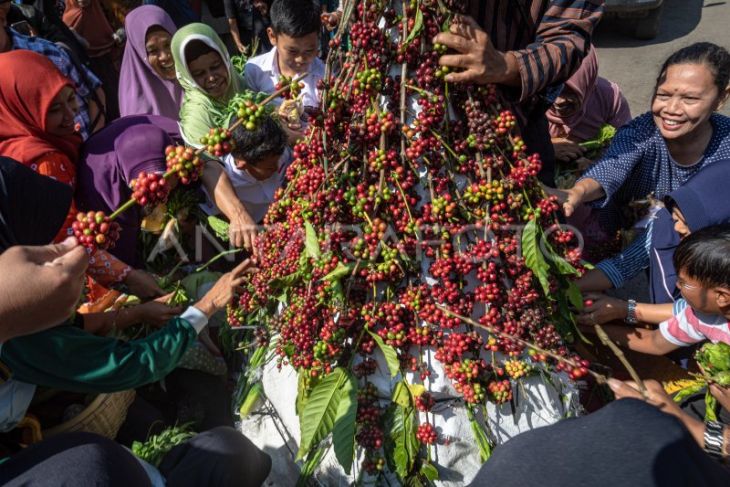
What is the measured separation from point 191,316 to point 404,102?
1093 mm

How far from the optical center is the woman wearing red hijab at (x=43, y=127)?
237 centimetres

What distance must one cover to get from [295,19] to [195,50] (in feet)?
2.08

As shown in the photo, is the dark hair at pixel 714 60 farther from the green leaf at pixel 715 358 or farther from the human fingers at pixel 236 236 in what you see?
the human fingers at pixel 236 236

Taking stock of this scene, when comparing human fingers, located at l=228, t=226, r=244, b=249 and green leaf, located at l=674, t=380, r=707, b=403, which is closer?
green leaf, located at l=674, t=380, r=707, b=403

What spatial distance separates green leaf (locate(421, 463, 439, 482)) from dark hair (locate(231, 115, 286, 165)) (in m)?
1.75

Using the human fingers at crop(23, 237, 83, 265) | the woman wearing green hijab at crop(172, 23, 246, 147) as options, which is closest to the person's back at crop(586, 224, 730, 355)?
the human fingers at crop(23, 237, 83, 265)

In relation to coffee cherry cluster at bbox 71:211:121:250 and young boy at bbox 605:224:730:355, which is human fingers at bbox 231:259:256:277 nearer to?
coffee cherry cluster at bbox 71:211:121:250

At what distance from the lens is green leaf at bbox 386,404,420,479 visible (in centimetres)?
138

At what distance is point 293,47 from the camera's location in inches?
132

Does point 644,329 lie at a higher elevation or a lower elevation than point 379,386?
lower

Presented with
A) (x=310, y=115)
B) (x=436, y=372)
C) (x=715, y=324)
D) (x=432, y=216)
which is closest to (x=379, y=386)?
(x=436, y=372)

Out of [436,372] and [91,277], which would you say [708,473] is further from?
[91,277]

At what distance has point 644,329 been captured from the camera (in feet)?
7.38

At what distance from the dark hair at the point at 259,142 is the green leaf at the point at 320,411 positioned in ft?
5.06
